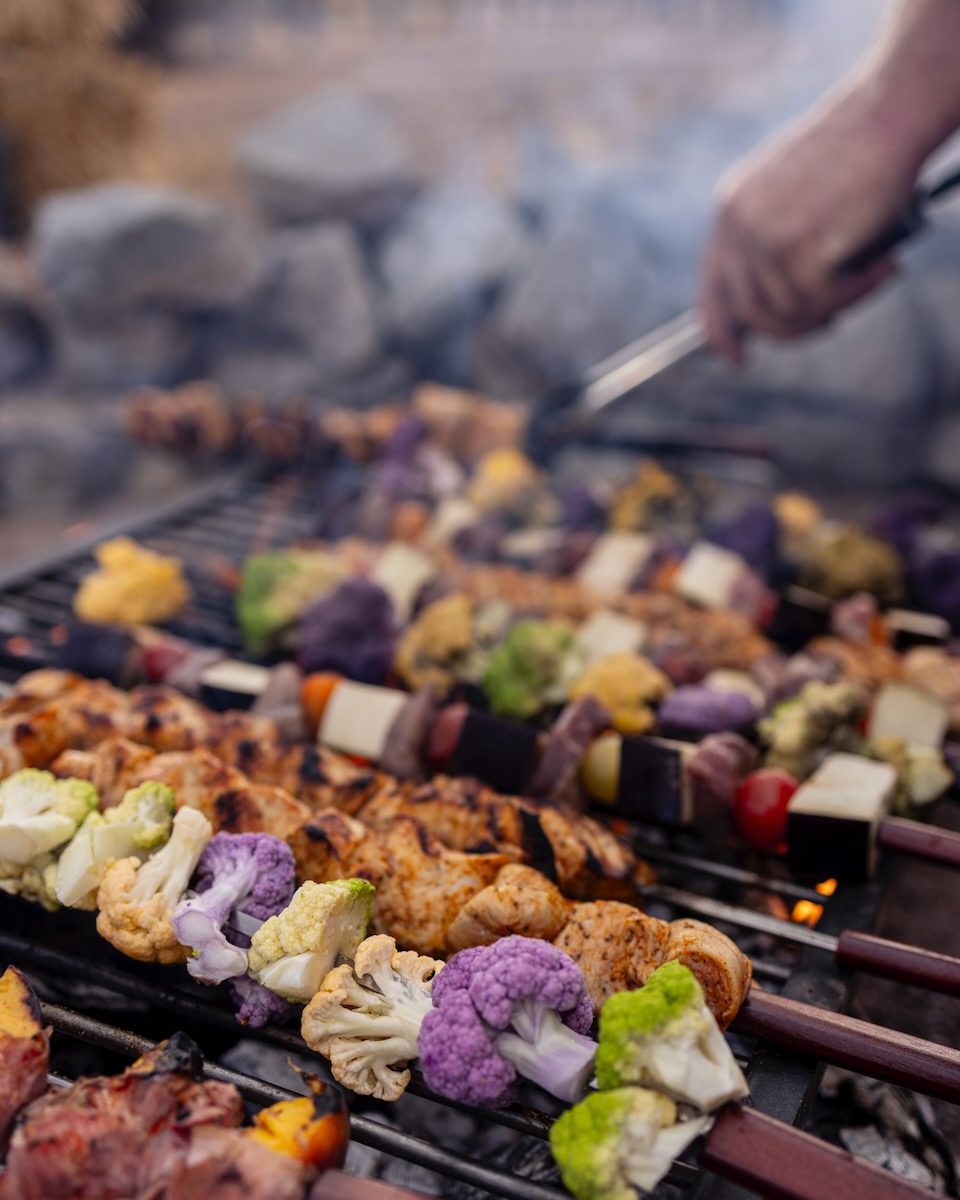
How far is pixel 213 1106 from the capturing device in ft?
4.95

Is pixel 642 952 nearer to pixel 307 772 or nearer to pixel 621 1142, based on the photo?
pixel 621 1142

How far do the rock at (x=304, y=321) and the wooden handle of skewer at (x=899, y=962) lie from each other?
6561mm

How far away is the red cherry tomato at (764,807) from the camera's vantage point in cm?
243

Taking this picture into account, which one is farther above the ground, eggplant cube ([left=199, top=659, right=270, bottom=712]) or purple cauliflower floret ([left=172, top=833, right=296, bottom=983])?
eggplant cube ([left=199, top=659, right=270, bottom=712])

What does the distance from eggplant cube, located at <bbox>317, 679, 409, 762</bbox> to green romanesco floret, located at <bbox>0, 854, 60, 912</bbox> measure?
920 millimetres

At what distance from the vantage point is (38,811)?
210 cm

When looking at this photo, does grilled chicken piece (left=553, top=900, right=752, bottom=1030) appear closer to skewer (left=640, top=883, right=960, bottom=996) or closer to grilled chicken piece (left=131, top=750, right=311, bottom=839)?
skewer (left=640, top=883, right=960, bottom=996)

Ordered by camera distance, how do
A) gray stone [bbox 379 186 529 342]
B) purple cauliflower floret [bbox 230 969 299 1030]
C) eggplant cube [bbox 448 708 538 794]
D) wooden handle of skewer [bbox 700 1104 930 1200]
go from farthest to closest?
gray stone [bbox 379 186 529 342]
eggplant cube [bbox 448 708 538 794]
purple cauliflower floret [bbox 230 969 299 1030]
wooden handle of skewer [bbox 700 1104 930 1200]

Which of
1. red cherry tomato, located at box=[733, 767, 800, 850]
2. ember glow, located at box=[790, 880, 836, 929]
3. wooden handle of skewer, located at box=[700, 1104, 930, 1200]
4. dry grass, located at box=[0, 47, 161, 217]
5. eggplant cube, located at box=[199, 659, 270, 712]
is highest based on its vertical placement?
dry grass, located at box=[0, 47, 161, 217]

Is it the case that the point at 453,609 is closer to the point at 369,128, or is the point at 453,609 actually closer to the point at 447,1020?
the point at 447,1020

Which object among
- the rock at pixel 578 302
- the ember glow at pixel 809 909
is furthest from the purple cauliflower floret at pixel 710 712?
the rock at pixel 578 302

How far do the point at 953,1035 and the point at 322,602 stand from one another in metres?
2.40

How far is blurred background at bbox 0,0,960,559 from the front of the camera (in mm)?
6539

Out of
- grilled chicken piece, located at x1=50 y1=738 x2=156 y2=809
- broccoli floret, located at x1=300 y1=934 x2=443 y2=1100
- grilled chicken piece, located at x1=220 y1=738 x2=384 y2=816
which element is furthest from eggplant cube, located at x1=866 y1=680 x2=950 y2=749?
grilled chicken piece, located at x1=50 y1=738 x2=156 y2=809
